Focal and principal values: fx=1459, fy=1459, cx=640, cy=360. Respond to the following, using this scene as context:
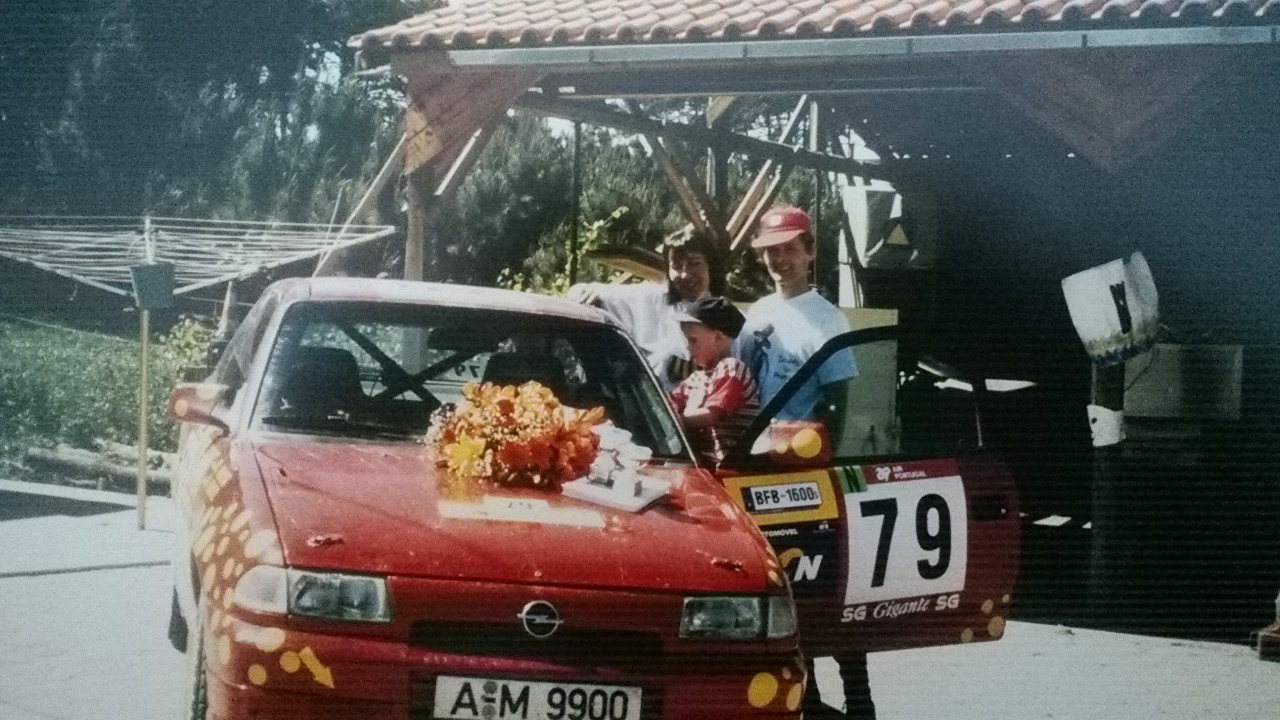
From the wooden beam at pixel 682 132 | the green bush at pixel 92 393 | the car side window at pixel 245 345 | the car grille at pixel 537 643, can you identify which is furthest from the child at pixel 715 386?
the green bush at pixel 92 393

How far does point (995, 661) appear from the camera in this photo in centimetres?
673

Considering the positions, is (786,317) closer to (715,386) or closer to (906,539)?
(715,386)

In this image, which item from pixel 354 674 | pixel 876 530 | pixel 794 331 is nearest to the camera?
pixel 354 674

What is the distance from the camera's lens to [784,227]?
5.74m

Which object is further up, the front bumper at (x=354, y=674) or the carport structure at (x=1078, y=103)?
the carport structure at (x=1078, y=103)

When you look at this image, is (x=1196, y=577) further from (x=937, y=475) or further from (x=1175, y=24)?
(x=937, y=475)

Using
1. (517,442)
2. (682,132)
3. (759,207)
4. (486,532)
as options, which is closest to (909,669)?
(517,442)

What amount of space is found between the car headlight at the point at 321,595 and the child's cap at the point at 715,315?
2228mm

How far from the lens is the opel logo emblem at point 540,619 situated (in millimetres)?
3441

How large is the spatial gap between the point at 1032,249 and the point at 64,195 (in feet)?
55.0

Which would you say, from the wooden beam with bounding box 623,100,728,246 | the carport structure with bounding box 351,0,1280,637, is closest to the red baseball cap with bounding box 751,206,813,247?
the carport structure with bounding box 351,0,1280,637

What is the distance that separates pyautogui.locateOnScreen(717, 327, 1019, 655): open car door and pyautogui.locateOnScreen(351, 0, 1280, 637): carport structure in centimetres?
47

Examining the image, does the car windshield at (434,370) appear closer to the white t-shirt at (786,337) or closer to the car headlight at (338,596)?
the white t-shirt at (786,337)

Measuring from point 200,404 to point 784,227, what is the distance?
2.36 m
